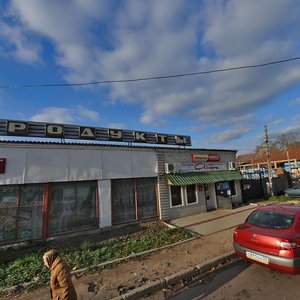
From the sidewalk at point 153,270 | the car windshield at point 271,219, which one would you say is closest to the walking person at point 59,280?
the sidewalk at point 153,270

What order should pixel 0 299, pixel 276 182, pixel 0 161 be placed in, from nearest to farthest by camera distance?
pixel 0 299, pixel 0 161, pixel 276 182

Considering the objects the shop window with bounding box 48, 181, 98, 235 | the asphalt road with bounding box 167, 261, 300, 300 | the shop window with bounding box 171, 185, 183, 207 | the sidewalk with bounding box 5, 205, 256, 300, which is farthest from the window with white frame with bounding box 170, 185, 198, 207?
the asphalt road with bounding box 167, 261, 300, 300

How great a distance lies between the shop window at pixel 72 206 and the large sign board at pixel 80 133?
9.97ft

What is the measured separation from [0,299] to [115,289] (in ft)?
8.87

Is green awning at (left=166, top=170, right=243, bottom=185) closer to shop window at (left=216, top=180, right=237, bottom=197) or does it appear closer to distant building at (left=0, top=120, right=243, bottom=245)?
distant building at (left=0, top=120, right=243, bottom=245)

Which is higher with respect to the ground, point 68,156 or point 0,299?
point 68,156

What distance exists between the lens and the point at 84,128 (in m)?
12.9

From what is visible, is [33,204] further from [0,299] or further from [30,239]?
[0,299]

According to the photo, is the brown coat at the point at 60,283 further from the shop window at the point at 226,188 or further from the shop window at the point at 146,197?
the shop window at the point at 226,188

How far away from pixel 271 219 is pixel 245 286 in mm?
1810

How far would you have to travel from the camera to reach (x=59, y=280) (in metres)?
3.79

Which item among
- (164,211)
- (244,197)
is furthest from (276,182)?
(164,211)

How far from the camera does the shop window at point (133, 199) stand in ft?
38.6

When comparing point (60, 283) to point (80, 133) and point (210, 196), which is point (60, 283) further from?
point (210, 196)
